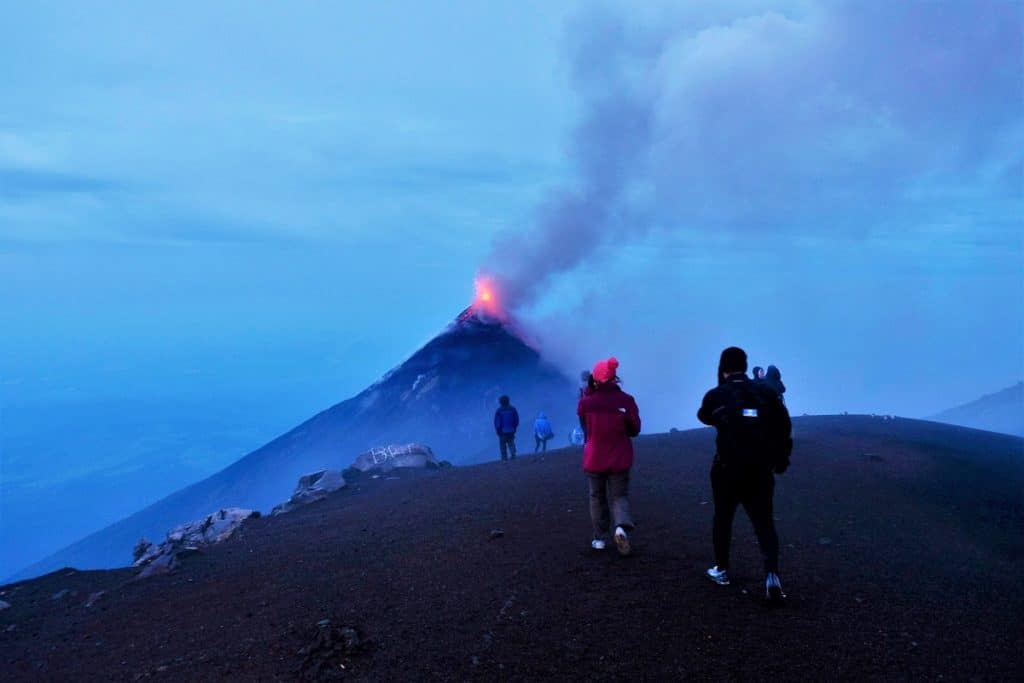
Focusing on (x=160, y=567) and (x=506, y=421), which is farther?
(x=506, y=421)

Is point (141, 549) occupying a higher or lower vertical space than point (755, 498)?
higher

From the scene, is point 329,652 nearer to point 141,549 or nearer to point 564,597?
point 564,597

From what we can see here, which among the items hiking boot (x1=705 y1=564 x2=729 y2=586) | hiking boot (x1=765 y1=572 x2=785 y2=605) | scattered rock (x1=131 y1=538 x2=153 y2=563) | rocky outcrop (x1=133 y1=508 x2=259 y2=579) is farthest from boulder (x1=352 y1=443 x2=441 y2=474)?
hiking boot (x1=765 y1=572 x2=785 y2=605)

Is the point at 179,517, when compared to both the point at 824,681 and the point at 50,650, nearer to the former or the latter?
the point at 50,650

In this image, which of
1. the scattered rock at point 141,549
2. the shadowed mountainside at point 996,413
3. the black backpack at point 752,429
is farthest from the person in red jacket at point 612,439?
the shadowed mountainside at point 996,413

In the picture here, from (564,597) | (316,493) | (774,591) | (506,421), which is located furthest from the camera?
(506,421)

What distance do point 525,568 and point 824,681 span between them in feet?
11.2

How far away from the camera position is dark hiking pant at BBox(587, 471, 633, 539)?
741 centimetres

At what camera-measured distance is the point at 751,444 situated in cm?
599

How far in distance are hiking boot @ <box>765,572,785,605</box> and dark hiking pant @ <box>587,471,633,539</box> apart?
5.48ft

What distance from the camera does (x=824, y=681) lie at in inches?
194

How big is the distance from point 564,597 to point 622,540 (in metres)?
1.19

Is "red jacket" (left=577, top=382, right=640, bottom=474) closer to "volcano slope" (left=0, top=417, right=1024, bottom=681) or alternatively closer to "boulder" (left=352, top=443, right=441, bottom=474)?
"volcano slope" (left=0, top=417, right=1024, bottom=681)

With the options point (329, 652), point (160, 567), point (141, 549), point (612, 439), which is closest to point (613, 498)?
point (612, 439)
